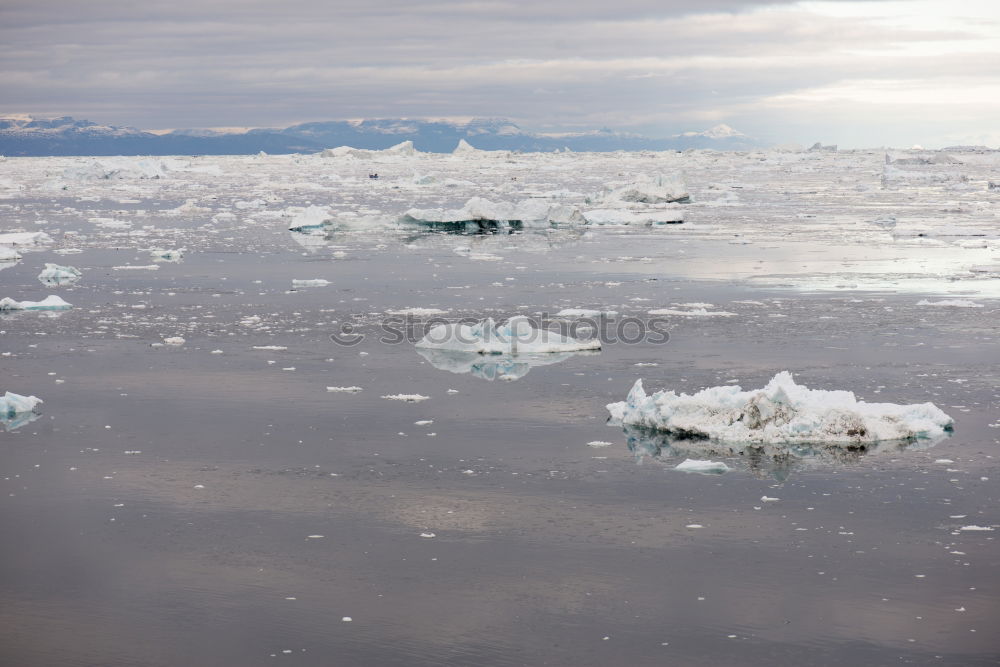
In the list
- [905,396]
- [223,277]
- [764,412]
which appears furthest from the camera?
[223,277]

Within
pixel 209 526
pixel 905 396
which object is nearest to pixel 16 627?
pixel 209 526

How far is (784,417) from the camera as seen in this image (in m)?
8.49

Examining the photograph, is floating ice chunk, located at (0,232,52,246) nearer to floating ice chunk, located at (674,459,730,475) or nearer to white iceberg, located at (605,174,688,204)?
white iceberg, located at (605,174,688,204)

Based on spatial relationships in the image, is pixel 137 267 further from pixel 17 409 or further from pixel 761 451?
pixel 761 451

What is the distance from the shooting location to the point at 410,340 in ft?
40.5

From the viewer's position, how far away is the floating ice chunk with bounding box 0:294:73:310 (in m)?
14.7

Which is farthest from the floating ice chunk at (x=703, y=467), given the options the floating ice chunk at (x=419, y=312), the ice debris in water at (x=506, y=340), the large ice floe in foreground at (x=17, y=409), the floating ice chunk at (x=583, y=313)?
the floating ice chunk at (x=419, y=312)

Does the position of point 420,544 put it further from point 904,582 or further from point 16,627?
point 904,582

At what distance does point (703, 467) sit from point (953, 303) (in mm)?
8140

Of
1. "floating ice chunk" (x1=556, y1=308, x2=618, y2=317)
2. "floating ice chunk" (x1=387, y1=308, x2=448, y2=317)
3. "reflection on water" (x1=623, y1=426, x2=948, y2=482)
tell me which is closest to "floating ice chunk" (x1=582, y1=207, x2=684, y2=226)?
"floating ice chunk" (x1=556, y1=308, x2=618, y2=317)

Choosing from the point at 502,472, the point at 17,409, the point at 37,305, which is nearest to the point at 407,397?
the point at 502,472

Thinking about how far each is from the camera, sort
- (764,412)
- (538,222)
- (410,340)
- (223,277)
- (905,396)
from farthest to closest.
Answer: (538,222) < (223,277) < (410,340) < (905,396) < (764,412)

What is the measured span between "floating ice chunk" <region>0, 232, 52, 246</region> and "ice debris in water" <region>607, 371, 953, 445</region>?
59.6 feet

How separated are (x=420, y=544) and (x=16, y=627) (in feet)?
6.65
